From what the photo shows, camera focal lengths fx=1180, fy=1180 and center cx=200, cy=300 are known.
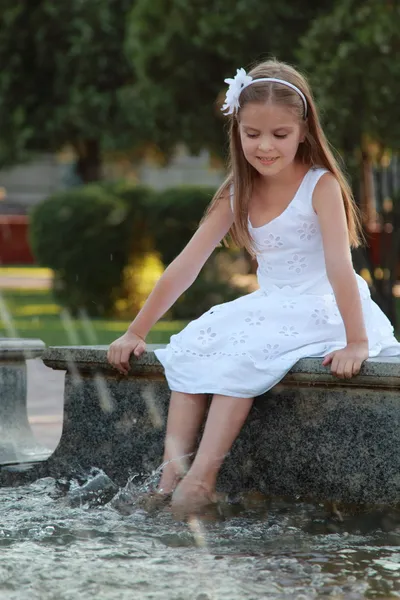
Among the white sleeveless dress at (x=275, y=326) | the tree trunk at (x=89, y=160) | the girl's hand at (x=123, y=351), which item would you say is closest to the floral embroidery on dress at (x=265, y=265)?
the white sleeveless dress at (x=275, y=326)

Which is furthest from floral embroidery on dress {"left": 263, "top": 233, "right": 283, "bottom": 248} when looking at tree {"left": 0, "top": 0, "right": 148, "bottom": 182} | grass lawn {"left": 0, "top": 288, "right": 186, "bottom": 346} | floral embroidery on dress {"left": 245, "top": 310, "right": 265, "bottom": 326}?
tree {"left": 0, "top": 0, "right": 148, "bottom": 182}

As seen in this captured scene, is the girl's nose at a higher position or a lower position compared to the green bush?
higher

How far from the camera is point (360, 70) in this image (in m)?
11.1

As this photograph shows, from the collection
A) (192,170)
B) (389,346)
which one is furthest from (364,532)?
(192,170)

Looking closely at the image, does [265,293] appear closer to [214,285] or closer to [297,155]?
[297,155]

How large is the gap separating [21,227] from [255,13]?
19949mm

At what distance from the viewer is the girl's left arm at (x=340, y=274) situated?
3.72 metres

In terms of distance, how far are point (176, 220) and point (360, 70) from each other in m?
3.07

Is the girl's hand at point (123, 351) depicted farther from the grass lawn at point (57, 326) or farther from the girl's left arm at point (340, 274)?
the grass lawn at point (57, 326)

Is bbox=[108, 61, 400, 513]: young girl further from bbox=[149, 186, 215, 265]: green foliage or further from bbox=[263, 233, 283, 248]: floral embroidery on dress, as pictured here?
bbox=[149, 186, 215, 265]: green foliage

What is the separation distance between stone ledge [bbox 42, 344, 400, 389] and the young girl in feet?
0.14

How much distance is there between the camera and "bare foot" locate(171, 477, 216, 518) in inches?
150

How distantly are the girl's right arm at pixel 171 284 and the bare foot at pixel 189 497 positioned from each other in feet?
1.71

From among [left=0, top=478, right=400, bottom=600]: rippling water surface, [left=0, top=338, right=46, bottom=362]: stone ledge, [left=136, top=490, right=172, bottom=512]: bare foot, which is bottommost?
[left=0, top=478, right=400, bottom=600]: rippling water surface
